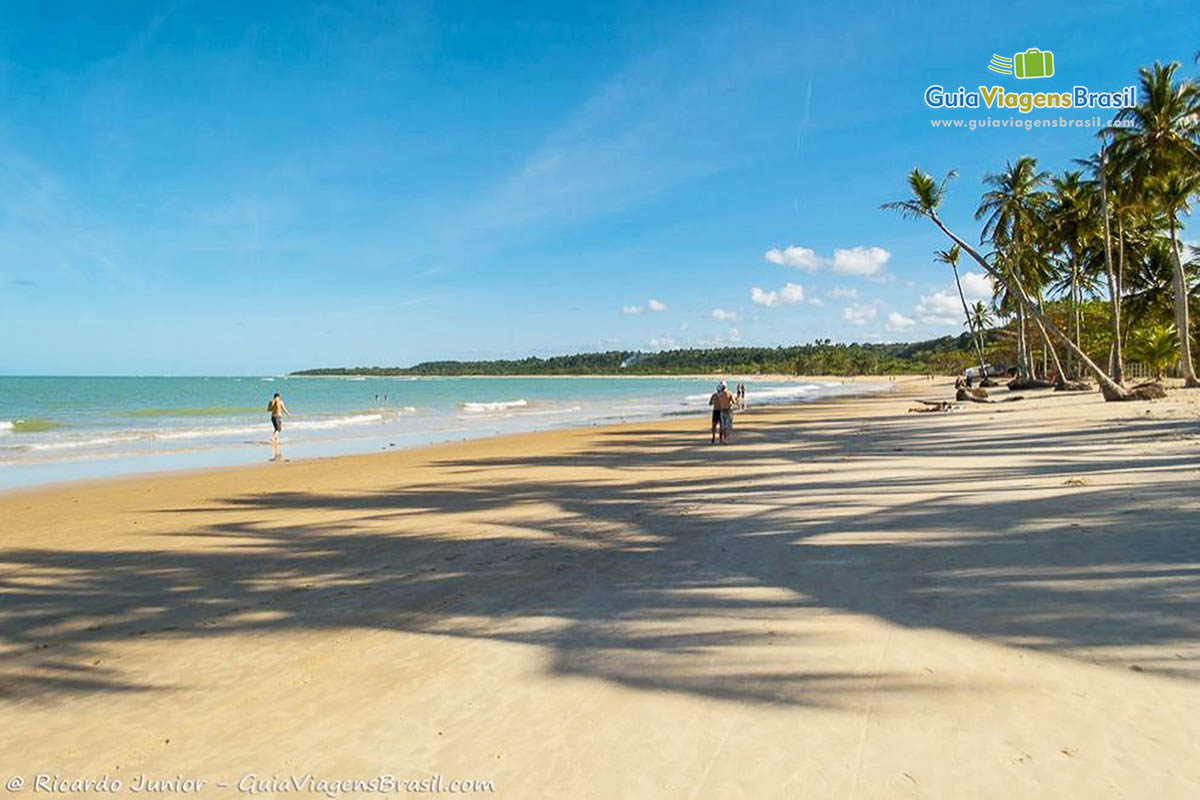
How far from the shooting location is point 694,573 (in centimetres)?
554

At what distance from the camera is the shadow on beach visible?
3.84 metres

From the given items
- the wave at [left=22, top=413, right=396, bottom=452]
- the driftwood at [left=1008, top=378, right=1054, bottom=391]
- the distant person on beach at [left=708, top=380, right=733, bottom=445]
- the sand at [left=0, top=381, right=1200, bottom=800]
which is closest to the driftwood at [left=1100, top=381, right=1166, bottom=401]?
the distant person on beach at [left=708, top=380, right=733, bottom=445]

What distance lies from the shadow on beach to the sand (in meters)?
0.04

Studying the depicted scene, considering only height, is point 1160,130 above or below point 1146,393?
above

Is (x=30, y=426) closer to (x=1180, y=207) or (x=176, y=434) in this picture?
(x=176, y=434)

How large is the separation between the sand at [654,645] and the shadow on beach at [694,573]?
4cm

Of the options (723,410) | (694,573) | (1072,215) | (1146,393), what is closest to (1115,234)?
(1072,215)

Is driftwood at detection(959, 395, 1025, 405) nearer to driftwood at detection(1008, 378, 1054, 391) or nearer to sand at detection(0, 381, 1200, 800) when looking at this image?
driftwood at detection(1008, 378, 1054, 391)

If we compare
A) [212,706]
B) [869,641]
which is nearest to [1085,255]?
[869,641]

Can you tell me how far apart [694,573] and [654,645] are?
60.4 inches

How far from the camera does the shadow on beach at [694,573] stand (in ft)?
12.6

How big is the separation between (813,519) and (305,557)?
17.6 ft

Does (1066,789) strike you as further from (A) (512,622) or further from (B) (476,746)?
(A) (512,622)

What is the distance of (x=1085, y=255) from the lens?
33.8 m
